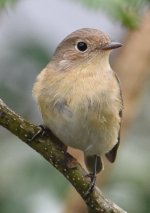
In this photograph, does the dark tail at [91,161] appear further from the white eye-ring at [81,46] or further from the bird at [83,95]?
the white eye-ring at [81,46]

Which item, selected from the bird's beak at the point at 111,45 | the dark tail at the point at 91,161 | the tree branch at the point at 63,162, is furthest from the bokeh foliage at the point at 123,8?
the dark tail at the point at 91,161

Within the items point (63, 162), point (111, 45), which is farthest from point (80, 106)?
point (63, 162)

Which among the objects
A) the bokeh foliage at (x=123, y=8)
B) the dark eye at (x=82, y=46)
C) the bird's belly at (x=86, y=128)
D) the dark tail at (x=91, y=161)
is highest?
the bokeh foliage at (x=123, y=8)

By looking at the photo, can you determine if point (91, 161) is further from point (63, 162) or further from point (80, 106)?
point (63, 162)

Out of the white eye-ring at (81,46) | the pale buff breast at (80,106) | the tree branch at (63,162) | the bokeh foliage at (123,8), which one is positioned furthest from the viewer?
the white eye-ring at (81,46)

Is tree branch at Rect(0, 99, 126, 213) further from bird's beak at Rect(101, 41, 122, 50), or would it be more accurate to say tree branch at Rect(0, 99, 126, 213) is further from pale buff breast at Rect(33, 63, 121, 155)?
bird's beak at Rect(101, 41, 122, 50)

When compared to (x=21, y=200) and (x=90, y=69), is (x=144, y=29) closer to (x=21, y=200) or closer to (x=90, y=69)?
(x=90, y=69)

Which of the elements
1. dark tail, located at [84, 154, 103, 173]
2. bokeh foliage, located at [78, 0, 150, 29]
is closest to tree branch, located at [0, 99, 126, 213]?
bokeh foliage, located at [78, 0, 150, 29]
